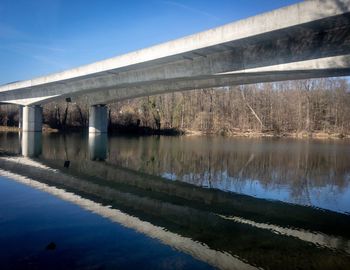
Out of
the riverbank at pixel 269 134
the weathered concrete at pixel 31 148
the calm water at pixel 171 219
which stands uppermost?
the riverbank at pixel 269 134

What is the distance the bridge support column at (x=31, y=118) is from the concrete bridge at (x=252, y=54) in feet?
53.0

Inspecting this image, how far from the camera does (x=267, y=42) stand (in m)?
18.1

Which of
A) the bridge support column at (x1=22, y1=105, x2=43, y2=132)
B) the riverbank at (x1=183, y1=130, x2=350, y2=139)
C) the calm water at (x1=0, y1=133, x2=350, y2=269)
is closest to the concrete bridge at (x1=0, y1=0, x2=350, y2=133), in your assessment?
the calm water at (x1=0, y1=133, x2=350, y2=269)

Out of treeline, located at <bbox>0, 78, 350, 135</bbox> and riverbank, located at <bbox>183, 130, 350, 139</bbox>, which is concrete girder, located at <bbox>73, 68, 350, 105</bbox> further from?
riverbank, located at <bbox>183, 130, 350, 139</bbox>

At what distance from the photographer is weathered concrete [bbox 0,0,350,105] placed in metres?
14.9

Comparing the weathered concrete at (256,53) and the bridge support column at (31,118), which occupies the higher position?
the weathered concrete at (256,53)

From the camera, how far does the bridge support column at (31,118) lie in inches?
1806

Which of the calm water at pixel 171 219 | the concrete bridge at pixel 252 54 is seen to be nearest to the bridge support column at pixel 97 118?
the concrete bridge at pixel 252 54

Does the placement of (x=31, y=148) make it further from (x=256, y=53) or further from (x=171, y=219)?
(x=171, y=219)

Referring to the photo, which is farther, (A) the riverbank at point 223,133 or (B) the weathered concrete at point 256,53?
(A) the riverbank at point 223,133

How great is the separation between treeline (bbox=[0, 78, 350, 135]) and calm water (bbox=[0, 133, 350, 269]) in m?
47.5

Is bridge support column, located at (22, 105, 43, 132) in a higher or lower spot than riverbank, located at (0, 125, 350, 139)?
higher

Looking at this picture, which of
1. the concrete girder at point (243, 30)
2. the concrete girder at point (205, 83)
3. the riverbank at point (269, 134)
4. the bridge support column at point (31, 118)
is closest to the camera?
the concrete girder at point (243, 30)

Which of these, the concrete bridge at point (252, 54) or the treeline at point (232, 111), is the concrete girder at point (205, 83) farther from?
the treeline at point (232, 111)
